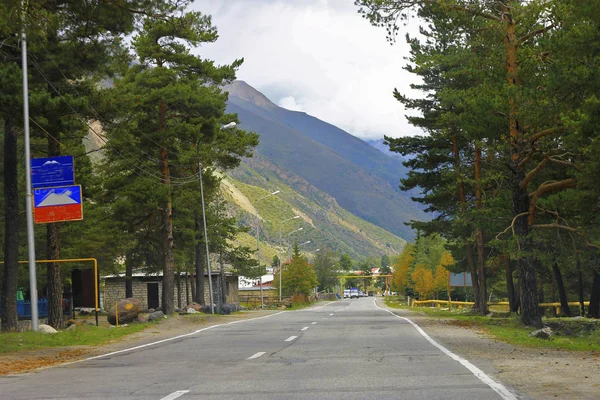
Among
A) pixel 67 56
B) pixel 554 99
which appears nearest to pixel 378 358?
pixel 554 99

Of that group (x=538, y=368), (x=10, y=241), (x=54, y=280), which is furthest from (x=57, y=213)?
(x=538, y=368)

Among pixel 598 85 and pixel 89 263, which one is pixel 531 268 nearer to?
pixel 598 85

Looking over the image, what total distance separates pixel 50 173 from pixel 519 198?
16.4 metres

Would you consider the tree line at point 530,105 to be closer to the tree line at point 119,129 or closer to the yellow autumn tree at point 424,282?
the tree line at point 119,129

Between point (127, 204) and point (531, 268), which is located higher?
point (127, 204)

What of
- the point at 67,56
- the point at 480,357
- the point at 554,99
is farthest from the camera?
the point at 67,56

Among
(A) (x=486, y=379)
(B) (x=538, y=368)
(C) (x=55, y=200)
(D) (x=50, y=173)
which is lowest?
(B) (x=538, y=368)

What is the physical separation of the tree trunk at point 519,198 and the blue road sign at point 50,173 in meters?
14.6

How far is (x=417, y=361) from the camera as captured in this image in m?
14.4

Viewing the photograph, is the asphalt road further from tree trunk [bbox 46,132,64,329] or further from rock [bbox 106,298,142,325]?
rock [bbox 106,298,142,325]

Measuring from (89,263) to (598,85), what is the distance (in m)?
39.3

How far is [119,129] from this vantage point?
32.6 metres

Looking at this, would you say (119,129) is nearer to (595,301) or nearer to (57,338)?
(57,338)

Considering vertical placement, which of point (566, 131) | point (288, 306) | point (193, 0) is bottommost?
point (288, 306)
